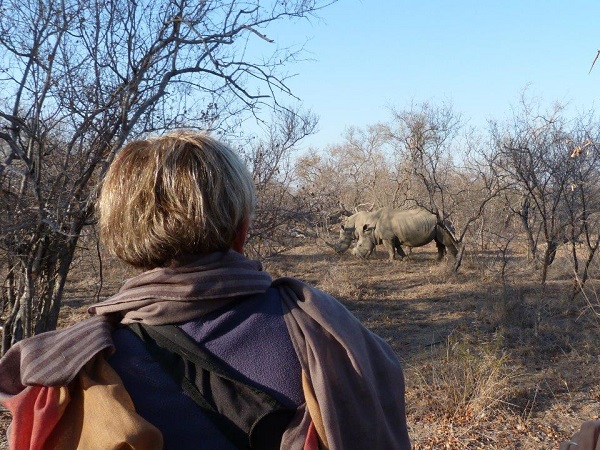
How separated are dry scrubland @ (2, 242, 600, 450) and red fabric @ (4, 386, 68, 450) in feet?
13.7

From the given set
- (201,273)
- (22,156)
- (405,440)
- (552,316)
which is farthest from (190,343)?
(552,316)

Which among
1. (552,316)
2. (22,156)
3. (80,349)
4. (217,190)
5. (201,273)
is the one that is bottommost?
(552,316)

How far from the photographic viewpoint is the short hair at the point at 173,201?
143cm

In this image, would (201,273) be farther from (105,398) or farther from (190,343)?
(105,398)

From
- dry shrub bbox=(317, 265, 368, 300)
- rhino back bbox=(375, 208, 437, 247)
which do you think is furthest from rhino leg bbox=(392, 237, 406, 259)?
dry shrub bbox=(317, 265, 368, 300)

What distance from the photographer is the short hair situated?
1.43 meters

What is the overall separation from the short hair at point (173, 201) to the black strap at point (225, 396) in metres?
0.22

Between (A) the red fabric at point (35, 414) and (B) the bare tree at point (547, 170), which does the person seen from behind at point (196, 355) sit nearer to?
(A) the red fabric at point (35, 414)

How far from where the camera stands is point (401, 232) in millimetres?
18125

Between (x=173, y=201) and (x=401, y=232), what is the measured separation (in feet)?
55.8

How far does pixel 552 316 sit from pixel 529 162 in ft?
9.80

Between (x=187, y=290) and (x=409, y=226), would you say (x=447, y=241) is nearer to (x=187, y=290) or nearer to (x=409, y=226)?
(x=409, y=226)

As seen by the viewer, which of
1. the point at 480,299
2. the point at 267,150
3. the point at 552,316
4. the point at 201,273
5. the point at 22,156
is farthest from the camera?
the point at 480,299

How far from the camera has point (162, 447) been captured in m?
1.32
